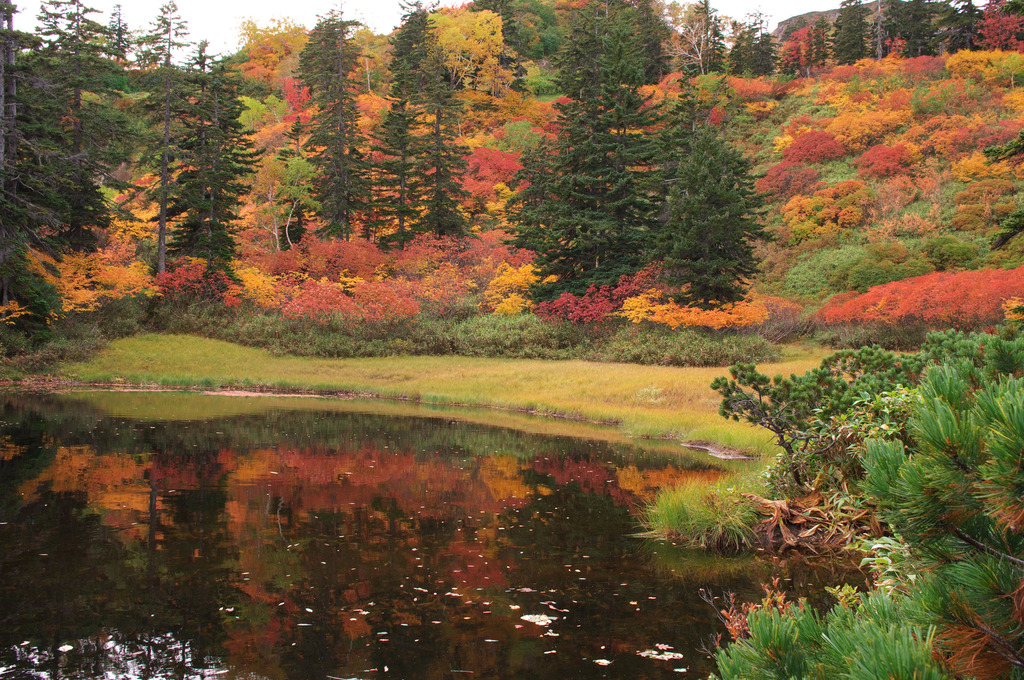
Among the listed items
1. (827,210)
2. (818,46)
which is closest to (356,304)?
(827,210)

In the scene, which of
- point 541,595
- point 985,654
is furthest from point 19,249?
point 985,654

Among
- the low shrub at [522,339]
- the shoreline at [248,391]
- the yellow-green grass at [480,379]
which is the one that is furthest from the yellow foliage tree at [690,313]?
the shoreline at [248,391]

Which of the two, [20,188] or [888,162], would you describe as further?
[888,162]

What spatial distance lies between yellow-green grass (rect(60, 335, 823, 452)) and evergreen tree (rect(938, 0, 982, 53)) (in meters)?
37.6

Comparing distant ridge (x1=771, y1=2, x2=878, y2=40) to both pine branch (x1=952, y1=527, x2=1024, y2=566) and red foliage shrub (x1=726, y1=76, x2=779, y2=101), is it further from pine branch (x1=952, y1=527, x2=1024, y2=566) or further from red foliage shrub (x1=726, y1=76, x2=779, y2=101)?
pine branch (x1=952, y1=527, x2=1024, y2=566)

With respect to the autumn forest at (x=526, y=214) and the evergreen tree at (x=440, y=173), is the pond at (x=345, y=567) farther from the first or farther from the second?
the evergreen tree at (x=440, y=173)

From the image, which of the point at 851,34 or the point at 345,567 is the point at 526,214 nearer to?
the point at 345,567

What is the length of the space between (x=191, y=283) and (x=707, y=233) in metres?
25.2

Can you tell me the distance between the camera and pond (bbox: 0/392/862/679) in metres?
5.48

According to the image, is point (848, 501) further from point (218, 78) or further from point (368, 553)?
point (218, 78)

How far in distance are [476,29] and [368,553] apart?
7296 centimetres

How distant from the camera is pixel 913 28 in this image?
55.3 metres

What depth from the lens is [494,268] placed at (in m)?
39.5

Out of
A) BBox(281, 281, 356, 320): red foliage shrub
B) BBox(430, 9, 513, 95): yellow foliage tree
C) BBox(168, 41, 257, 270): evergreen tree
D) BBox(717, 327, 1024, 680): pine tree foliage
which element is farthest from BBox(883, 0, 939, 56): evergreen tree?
BBox(717, 327, 1024, 680): pine tree foliage
